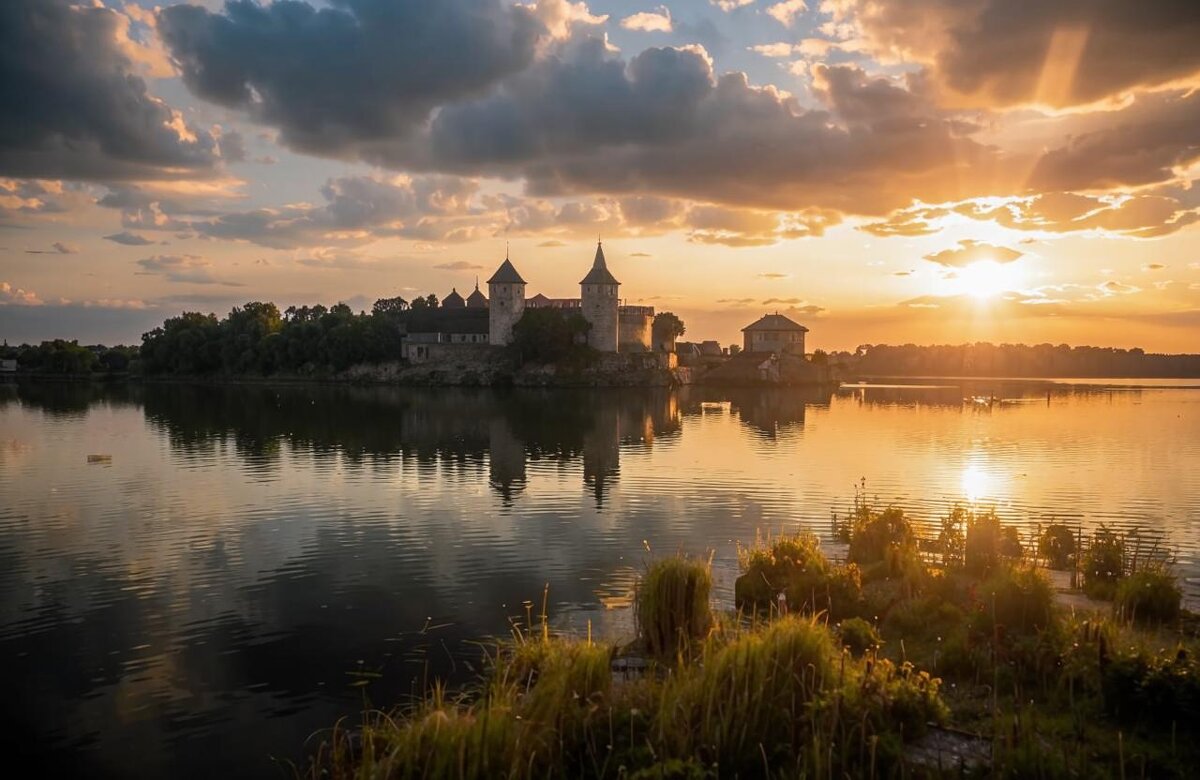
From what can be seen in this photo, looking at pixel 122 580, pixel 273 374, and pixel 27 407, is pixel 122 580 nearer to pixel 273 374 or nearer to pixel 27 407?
pixel 27 407

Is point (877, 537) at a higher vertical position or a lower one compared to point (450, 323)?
lower

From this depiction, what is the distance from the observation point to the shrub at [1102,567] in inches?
570

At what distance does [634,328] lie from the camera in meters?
123

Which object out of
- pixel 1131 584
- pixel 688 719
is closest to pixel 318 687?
pixel 688 719

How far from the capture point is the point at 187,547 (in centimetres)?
2055

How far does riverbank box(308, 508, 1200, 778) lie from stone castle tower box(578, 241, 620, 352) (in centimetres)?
10627

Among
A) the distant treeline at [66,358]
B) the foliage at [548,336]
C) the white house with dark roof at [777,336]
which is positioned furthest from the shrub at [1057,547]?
the distant treeline at [66,358]

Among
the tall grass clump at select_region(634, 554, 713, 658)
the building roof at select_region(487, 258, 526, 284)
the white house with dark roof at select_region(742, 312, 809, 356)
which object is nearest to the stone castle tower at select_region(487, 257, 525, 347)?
the building roof at select_region(487, 258, 526, 284)

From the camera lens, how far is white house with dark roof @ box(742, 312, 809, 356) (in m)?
145

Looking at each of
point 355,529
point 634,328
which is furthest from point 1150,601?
point 634,328

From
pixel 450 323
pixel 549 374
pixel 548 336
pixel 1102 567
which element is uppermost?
pixel 450 323

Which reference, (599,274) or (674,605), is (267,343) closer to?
(599,274)

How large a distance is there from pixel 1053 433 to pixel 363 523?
44455mm

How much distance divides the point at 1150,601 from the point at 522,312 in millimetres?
111525
